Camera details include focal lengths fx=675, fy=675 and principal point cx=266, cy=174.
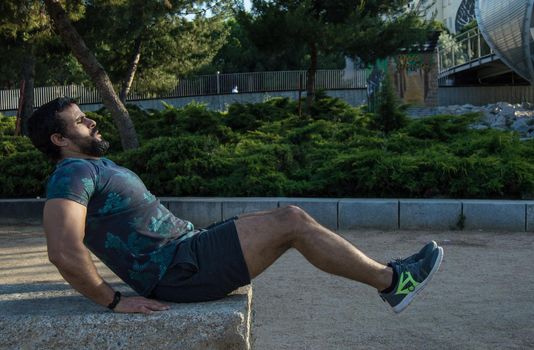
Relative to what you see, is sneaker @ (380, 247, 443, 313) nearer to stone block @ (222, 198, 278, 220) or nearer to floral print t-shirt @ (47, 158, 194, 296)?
floral print t-shirt @ (47, 158, 194, 296)

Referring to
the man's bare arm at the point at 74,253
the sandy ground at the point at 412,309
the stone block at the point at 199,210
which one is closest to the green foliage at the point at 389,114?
the stone block at the point at 199,210

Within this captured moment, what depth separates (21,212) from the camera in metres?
9.52

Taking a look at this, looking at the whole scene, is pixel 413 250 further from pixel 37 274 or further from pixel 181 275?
pixel 181 275

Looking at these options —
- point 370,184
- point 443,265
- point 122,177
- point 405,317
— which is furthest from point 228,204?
point 122,177

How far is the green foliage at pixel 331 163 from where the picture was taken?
879 cm

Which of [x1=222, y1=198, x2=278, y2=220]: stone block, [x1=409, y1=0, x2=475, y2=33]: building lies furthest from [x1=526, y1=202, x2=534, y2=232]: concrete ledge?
[x1=409, y1=0, x2=475, y2=33]: building

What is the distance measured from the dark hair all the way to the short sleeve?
18 centimetres

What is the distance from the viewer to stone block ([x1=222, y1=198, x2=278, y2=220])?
8.56 meters

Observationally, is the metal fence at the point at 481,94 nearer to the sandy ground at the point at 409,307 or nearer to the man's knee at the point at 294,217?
the sandy ground at the point at 409,307

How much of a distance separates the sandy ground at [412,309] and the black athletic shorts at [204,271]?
1.12 metres

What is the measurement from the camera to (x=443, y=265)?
6.41m

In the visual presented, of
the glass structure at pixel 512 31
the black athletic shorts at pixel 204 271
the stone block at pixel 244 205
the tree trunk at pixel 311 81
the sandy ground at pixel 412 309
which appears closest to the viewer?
the black athletic shorts at pixel 204 271

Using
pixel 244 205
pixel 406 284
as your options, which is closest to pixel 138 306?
pixel 406 284

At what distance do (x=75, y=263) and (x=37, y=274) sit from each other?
3.71 m
